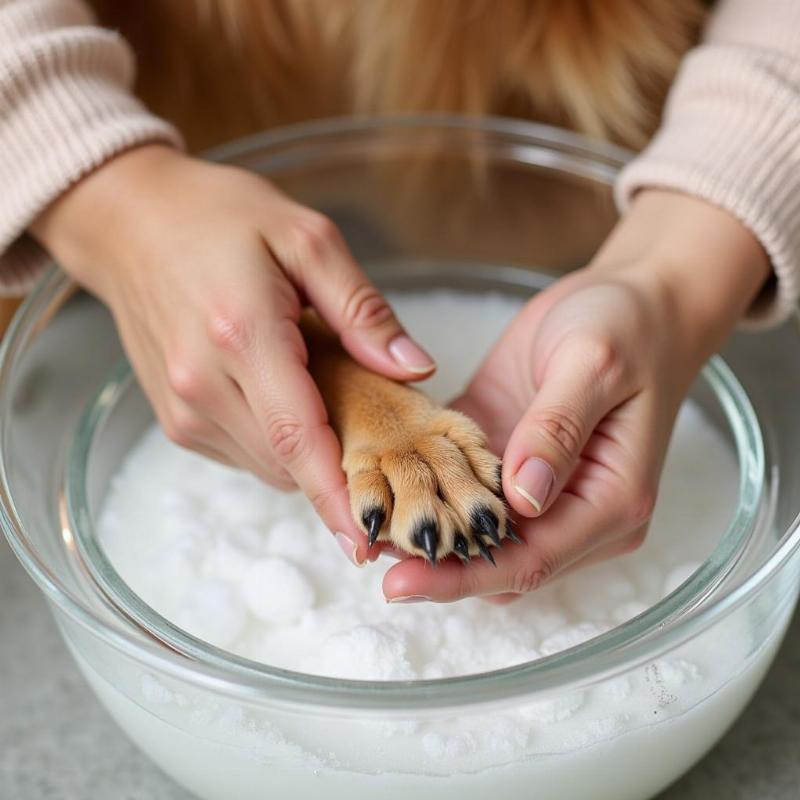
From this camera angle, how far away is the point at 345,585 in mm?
817

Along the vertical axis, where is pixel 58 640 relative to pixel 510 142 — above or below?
below

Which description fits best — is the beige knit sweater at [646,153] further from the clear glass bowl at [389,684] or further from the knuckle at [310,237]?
the knuckle at [310,237]

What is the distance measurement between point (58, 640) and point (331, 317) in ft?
1.39

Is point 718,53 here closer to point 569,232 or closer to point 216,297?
point 569,232

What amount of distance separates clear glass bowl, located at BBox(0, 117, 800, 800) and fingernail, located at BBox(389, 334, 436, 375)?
9.0 inches

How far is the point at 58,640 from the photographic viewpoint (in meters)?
1.00

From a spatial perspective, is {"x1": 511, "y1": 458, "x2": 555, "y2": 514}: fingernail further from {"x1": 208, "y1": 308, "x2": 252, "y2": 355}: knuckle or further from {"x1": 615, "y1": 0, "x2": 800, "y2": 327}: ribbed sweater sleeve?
{"x1": 615, "y1": 0, "x2": 800, "y2": 327}: ribbed sweater sleeve

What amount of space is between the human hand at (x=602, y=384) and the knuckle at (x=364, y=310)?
0.40 feet

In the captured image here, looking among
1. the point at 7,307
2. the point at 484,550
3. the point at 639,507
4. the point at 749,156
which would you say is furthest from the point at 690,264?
the point at 7,307

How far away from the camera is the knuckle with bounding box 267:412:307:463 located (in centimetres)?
73

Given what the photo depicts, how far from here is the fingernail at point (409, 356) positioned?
2.59 feet

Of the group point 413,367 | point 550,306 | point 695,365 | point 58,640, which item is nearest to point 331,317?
point 413,367

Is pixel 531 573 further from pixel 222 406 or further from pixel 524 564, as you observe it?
pixel 222 406

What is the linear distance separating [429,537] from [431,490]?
0.10 ft
